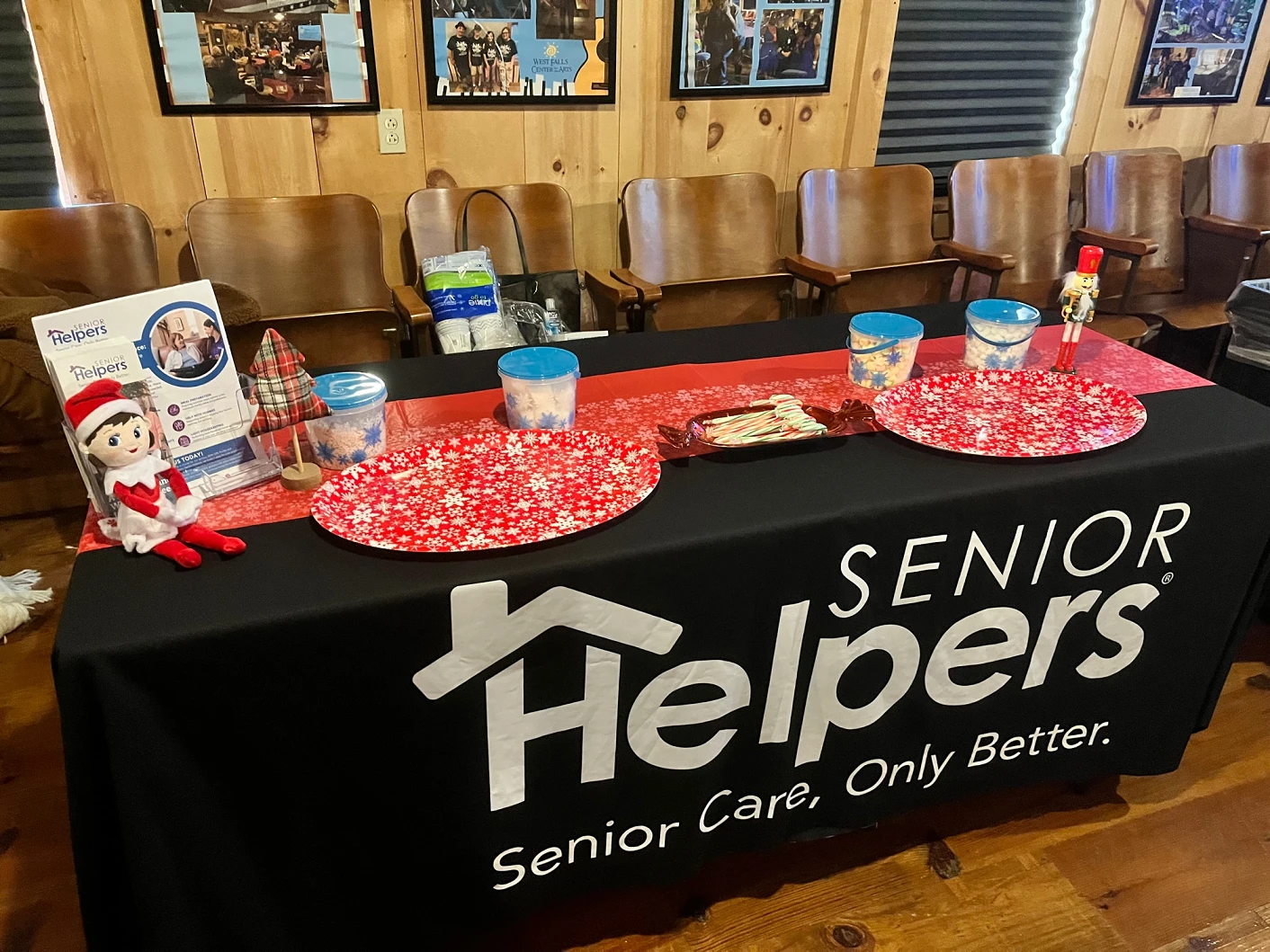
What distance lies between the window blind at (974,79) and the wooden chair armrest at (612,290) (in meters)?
1.31

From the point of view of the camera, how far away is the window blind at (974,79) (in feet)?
9.91

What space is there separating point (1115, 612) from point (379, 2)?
7.73 ft

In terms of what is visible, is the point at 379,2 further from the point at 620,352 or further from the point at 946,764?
the point at 946,764

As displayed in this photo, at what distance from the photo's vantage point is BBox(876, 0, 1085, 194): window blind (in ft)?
9.91

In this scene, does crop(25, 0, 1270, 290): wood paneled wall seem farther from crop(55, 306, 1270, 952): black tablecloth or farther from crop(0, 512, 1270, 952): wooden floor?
crop(0, 512, 1270, 952): wooden floor

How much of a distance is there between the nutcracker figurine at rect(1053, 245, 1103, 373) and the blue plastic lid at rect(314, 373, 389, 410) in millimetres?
1098

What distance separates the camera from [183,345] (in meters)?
1.04

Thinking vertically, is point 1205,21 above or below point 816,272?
above

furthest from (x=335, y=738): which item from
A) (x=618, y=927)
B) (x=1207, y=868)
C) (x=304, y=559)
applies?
(x=1207, y=868)

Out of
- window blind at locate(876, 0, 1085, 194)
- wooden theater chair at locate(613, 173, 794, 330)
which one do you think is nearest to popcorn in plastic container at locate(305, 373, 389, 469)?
wooden theater chair at locate(613, 173, 794, 330)

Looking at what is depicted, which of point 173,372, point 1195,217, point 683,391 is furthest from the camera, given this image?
point 1195,217

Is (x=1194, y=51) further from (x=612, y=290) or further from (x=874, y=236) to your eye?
(x=612, y=290)

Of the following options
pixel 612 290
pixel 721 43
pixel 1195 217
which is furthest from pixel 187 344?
pixel 1195 217

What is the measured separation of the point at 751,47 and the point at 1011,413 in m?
1.92
